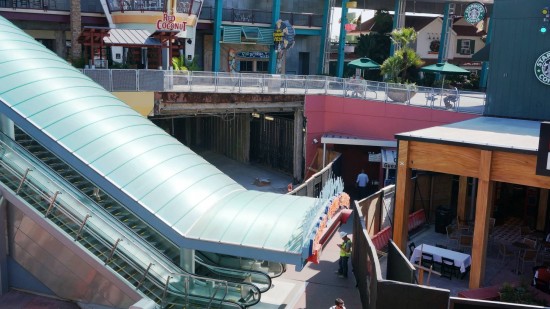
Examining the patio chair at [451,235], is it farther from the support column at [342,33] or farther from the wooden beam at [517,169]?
the support column at [342,33]

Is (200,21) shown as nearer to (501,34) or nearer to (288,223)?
(501,34)

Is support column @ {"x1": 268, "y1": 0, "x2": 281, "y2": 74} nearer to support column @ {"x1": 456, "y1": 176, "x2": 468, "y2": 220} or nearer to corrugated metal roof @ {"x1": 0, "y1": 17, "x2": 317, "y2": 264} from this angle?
support column @ {"x1": 456, "y1": 176, "x2": 468, "y2": 220}

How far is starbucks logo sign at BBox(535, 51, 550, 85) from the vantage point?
19.3 m

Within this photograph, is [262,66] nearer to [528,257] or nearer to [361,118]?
[361,118]

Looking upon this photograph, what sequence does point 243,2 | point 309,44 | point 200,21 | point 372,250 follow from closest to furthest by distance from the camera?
point 372,250 < point 200,21 < point 243,2 < point 309,44

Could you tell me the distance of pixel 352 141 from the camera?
27.0 metres

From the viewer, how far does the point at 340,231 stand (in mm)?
20672

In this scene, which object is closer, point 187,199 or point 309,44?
point 187,199

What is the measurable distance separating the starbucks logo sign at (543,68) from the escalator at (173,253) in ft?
36.5

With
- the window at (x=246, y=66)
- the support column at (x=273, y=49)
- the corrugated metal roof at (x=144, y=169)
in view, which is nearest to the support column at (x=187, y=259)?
the corrugated metal roof at (x=144, y=169)

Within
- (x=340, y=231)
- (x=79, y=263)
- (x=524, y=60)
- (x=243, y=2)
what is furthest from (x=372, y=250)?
(x=243, y=2)

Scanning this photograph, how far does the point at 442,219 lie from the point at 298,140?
11057 mm

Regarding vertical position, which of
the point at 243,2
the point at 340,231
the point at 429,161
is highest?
the point at 243,2

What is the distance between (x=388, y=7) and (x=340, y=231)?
3007 centimetres
